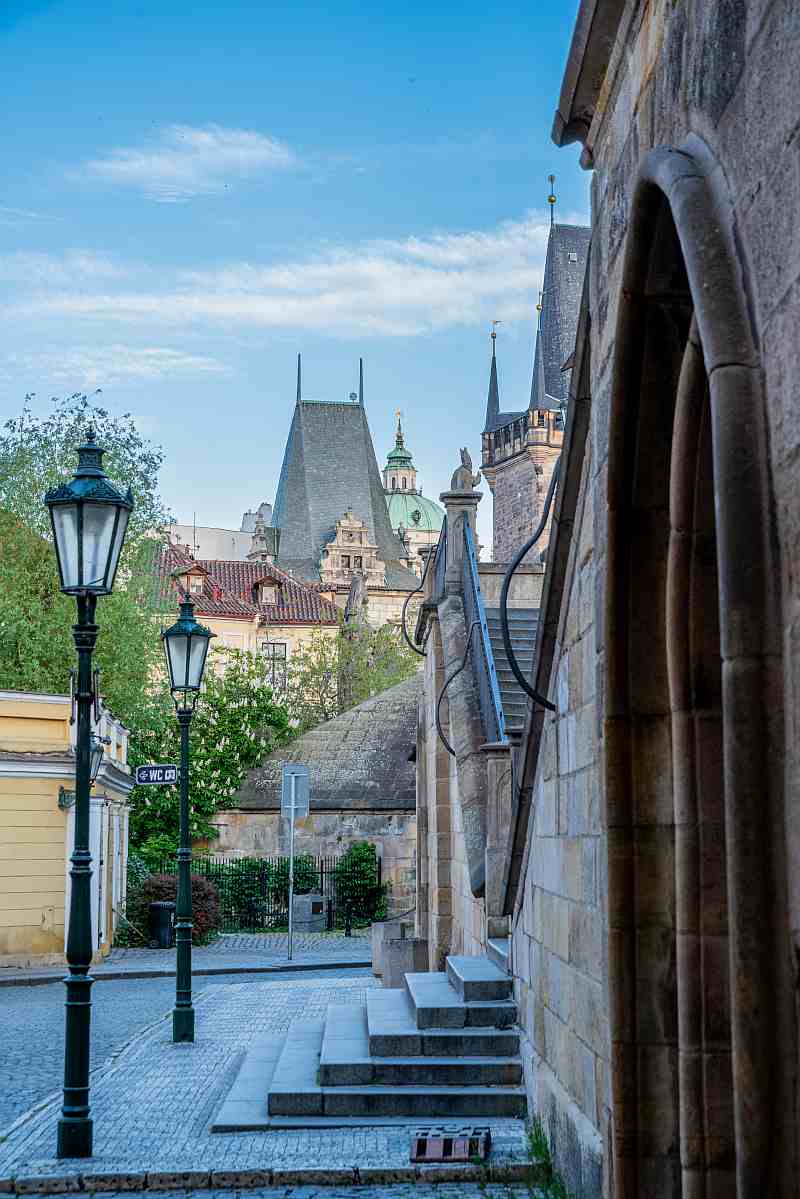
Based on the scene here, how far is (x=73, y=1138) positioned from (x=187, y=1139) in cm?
60

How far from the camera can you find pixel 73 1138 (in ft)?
24.5

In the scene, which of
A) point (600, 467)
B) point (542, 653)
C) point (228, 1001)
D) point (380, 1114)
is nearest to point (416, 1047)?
point (380, 1114)

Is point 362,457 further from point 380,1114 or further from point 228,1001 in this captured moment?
point 380,1114

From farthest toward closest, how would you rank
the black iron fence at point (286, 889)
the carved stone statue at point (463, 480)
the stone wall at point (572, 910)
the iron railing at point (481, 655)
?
the black iron fence at point (286, 889) → the carved stone statue at point (463, 480) → the iron railing at point (481, 655) → the stone wall at point (572, 910)

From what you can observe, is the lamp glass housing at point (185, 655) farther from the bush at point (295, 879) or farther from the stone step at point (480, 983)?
the bush at point (295, 879)

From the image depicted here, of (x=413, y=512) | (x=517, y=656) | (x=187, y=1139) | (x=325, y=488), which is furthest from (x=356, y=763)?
(x=413, y=512)

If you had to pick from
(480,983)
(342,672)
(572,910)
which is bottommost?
(480,983)

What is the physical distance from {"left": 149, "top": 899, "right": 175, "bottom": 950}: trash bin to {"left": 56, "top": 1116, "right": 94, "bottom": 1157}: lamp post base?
715 inches

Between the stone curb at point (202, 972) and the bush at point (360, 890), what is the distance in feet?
25.4

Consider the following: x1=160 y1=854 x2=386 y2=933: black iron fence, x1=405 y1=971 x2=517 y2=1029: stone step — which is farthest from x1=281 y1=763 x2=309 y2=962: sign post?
x1=405 y1=971 x2=517 y2=1029: stone step

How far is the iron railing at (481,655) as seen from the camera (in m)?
11.9

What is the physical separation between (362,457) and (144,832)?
253 feet

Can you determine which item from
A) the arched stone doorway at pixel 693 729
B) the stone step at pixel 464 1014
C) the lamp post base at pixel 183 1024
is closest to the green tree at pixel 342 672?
the lamp post base at pixel 183 1024

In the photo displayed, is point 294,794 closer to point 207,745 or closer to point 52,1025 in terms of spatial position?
point 52,1025
